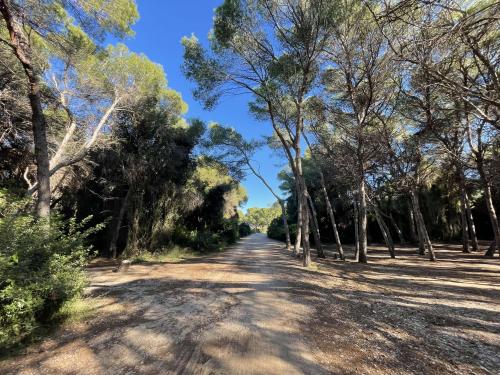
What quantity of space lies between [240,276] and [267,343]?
453cm

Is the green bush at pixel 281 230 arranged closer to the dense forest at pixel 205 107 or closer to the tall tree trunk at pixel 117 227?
the dense forest at pixel 205 107

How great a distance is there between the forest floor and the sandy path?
12 mm

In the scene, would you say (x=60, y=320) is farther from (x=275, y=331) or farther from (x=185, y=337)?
(x=275, y=331)

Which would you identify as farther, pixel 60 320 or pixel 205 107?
pixel 205 107

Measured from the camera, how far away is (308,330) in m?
3.60

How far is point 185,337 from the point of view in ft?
10.8

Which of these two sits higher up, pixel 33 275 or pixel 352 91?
pixel 352 91

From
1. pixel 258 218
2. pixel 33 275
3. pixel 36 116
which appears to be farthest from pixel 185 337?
pixel 258 218

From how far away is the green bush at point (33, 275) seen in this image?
2965mm

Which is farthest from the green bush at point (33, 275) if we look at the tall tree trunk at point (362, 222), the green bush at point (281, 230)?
the green bush at point (281, 230)

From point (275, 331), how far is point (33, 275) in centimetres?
315

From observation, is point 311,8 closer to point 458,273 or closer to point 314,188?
point 458,273

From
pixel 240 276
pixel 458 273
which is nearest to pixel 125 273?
pixel 240 276

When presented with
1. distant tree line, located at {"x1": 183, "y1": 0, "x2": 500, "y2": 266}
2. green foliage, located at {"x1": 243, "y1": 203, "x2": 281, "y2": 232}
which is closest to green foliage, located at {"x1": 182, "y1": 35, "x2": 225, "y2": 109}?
distant tree line, located at {"x1": 183, "y1": 0, "x2": 500, "y2": 266}
